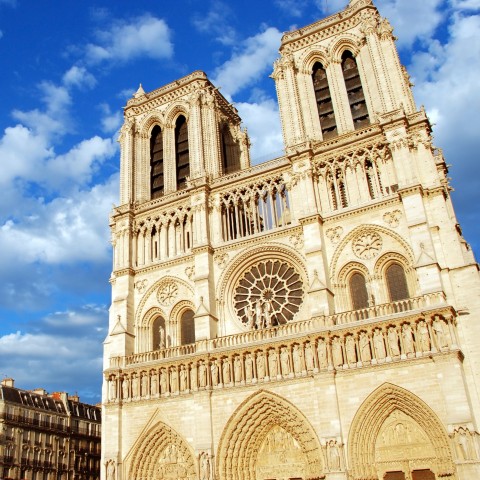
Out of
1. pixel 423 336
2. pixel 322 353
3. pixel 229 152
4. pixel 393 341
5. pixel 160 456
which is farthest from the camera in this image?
pixel 229 152

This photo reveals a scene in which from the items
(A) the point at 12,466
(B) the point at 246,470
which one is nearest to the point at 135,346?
(B) the point at 246,470

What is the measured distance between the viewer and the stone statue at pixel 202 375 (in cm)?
2045

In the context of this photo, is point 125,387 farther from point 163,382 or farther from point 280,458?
point 280,458

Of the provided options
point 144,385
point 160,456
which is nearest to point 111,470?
point 160,456

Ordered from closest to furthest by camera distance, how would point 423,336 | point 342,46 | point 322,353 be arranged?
point 423,336
point 322,353
point 342,46

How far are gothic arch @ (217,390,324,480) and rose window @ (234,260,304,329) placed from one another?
9.14ft

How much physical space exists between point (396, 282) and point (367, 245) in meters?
1.66

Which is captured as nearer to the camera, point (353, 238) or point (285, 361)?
point (285, 361)

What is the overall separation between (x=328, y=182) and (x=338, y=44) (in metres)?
6.88

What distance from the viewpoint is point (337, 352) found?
18719 mm

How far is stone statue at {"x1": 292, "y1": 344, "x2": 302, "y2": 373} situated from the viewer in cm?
1922

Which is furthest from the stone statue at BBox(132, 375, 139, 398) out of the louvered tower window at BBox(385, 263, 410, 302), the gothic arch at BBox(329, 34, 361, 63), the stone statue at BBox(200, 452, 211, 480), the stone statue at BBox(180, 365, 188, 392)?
the gothic arch at BBox(329, 34, 361, 63)

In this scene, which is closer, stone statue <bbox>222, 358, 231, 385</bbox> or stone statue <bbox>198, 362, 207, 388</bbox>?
stone statue <bbox>222, 358, 231, 385</bbox>

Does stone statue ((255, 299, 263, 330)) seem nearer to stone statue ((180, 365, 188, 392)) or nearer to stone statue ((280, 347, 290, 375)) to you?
stone statue ((280, 347, 290, 375))
